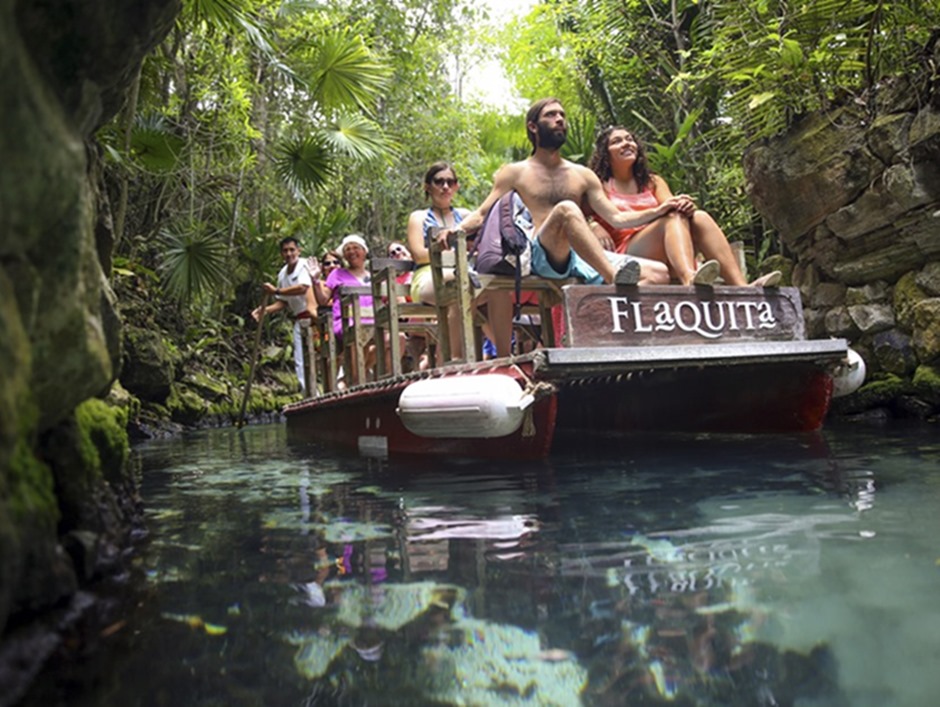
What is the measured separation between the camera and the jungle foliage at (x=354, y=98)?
624 cm

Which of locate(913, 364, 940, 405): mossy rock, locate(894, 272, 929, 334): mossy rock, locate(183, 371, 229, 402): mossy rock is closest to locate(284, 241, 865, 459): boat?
locate(913, 364, 940, 405): mossy rock

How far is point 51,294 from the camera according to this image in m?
1.29

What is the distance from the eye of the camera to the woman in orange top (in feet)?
13.8

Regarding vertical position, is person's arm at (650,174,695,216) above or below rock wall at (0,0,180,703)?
above

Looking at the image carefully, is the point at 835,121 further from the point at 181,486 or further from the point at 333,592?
the point at 333,592

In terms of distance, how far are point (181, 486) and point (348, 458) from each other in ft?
3.65

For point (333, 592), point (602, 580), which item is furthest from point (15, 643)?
point (602, 580)

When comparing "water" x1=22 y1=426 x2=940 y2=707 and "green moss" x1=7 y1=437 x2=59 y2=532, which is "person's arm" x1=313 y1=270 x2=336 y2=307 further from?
"green moss" x1=7 y1=437 x2=59 y2=532

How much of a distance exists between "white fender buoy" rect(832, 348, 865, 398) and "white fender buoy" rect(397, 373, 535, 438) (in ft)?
7.08

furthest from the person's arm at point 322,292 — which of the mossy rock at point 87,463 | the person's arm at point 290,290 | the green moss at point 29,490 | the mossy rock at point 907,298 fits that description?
the green moss at point 29,490

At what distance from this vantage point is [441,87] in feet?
67.2

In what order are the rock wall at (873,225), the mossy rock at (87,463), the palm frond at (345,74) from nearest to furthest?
the mossy rock at (87,463)
the rock wall at (873,225)
the palm frond at (345,74)

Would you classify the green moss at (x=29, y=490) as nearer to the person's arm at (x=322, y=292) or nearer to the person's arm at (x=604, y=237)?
the person's arm at (x=604, y=237)

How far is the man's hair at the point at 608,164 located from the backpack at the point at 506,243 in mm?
951
